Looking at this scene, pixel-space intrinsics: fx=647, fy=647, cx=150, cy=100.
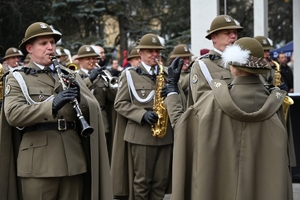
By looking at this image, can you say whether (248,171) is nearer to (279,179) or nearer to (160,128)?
(279,179)

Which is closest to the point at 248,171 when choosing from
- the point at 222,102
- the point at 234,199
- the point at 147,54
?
the point at 234,199

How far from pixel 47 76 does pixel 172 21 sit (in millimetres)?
20881

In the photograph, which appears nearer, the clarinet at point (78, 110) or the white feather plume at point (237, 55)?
the white feather plume at point (237, 55)

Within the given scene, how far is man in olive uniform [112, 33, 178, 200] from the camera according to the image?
816 centimetres

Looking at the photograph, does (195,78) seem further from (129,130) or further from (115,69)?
(115,69)

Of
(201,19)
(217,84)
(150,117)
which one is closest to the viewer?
(217,84)

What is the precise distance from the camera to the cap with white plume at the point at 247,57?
4953 millimetres

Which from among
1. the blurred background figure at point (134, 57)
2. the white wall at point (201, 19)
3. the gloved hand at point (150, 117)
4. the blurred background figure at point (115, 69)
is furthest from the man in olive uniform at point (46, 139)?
the blurred background figure at point (115, 69)

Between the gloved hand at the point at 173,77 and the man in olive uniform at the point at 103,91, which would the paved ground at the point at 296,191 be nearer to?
the man in olive uniform at the point at 103,91

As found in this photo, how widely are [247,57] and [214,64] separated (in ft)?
5.60

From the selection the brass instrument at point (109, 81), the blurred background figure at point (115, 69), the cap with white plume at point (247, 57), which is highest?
the blurred background figure at point (115, 69)

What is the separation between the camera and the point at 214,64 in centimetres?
666

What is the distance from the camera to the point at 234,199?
16.4 ft

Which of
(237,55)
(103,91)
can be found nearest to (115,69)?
(103,91)
